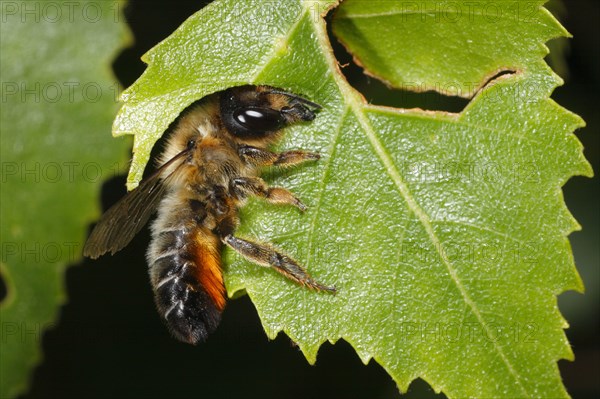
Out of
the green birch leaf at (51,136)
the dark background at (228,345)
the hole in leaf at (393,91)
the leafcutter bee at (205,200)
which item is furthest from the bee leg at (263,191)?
the dark background at (228,345)

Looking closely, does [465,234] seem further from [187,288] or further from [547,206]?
[187,288]

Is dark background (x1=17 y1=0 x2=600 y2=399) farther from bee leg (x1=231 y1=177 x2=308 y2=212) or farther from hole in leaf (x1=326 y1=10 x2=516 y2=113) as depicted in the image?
hole in leaf (x1=326 y1=10 x2=516 y2=113)

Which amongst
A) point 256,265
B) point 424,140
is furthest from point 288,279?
point 424,140

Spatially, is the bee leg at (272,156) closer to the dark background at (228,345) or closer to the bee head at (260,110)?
the bee head at (260,110)

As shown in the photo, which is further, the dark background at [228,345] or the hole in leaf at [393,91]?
the dark background at [228,345]

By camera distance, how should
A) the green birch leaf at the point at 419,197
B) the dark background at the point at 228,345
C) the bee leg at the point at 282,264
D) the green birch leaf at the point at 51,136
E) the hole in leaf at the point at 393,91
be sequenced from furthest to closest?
the dark background at the point at 228,345 < the green birch leaf at the point at 51,136 < the hole in leaf at the point at 393,91 < the bee leg at the point at 282,264 < the green birch leaf at the point at 419,197

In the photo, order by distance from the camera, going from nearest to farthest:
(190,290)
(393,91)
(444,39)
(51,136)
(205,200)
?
(444,39)
(190,290)
(205,200)
(393,91)
(51,136)

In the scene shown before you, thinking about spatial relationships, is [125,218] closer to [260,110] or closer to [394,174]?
[260,110]

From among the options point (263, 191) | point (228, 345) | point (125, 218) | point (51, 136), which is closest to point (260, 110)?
point (263, 191)
